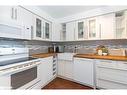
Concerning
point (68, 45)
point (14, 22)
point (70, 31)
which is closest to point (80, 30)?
point (70, 31)

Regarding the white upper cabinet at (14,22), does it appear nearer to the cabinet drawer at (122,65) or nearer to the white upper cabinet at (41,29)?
the white upper cabinet at (41,29)

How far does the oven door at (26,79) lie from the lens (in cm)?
153

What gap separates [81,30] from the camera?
305 cm

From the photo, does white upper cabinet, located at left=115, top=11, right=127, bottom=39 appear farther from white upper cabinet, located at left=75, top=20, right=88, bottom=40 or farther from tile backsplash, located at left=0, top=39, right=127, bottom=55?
white upper cabinet, located at left=75, top=20, right=88, bottom=40

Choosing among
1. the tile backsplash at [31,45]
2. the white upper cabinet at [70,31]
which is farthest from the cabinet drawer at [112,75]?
the tile backsplash at [31,45]

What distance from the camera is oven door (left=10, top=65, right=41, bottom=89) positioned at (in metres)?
1.53

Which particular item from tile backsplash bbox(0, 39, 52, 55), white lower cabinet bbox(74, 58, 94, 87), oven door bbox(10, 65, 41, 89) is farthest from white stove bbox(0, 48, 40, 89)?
white lower cabinet bbox(74, 58, 94, 87)

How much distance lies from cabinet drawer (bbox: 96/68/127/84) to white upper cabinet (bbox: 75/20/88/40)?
1.09 meters

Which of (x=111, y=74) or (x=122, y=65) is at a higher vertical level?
(x=122, y=65)

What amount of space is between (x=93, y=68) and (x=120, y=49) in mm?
895

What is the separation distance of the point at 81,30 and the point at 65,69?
1.27 m

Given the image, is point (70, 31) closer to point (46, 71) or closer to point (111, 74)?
point (46, 71)

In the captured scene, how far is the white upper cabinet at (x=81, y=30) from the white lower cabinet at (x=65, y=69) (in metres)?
0.81
